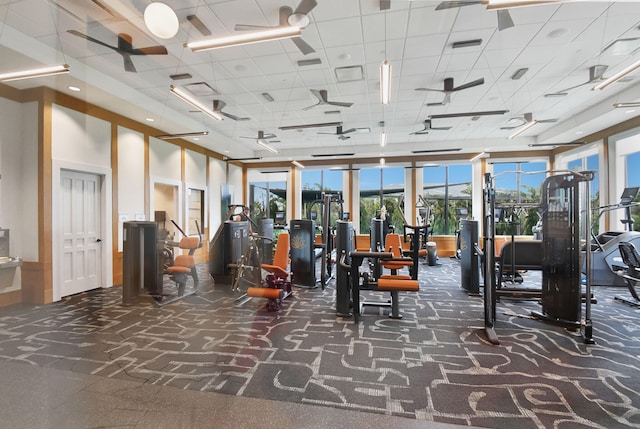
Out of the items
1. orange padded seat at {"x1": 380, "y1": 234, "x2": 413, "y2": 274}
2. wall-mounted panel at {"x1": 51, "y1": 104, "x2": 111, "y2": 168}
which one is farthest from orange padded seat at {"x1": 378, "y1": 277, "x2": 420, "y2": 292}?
wall-mounted panel at {"x1": 51, "y1": 104, "x2": 111, "y2": 168}

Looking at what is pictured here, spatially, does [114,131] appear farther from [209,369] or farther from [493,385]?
[493,385]

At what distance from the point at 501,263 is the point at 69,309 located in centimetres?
767

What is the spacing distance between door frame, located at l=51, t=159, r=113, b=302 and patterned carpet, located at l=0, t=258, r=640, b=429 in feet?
2.33

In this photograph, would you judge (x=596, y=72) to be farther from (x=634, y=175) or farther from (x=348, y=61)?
(x=348, y=61)

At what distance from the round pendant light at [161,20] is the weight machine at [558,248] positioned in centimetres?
462

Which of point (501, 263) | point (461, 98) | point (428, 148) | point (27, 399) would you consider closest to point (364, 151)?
point (428, 148)

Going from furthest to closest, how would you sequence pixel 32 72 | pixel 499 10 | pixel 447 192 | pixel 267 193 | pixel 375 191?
pixel 267 193, pixel 375 191, pixel 447 192, pixel 32 72, pixel 499 10

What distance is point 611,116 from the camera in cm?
666

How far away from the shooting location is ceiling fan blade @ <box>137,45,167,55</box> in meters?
4.41

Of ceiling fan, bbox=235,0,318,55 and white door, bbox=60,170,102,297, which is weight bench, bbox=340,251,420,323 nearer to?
ceiling fan, bbox=235,0,318,55

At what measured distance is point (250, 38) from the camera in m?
3.42

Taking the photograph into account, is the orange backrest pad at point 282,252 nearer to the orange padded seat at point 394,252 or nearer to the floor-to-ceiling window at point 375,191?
the orange padded seat at point 394,252

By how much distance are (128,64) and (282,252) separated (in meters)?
4.09

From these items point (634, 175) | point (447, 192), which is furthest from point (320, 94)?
point (634, 175)
